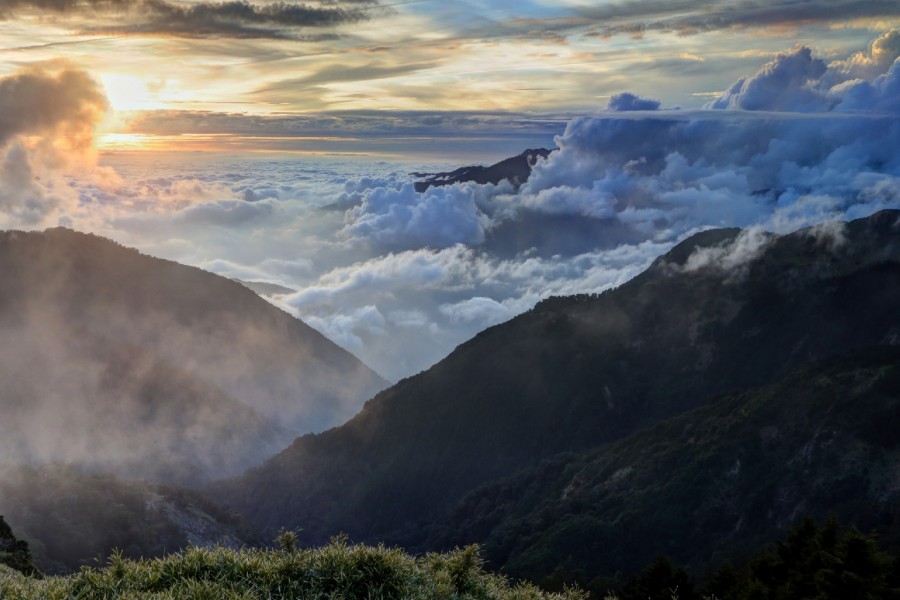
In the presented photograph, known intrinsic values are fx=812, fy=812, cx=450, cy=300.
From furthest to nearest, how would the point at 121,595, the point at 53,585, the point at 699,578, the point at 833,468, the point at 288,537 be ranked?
the point at 833,468, the point at 699,578, the point at 288,537, the point at 53,585, the point at 121,595

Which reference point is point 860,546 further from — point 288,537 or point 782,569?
A: point 288,537

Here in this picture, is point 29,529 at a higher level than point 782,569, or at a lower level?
lower

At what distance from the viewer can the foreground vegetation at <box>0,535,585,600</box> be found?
→ 20.9 metres

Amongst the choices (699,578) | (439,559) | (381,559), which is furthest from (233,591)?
(699,578)

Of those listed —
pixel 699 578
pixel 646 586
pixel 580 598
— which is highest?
pixel 580 598

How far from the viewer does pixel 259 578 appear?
2212 centimetres

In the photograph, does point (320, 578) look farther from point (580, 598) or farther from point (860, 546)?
point (860, 546)

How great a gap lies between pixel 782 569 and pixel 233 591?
56544 mm

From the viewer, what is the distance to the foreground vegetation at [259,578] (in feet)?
68.6

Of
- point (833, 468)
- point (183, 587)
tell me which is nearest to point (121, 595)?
point (183, 587)

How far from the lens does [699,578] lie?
488ft

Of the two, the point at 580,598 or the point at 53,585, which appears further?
the point at 580,598

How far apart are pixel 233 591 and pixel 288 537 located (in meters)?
4.59

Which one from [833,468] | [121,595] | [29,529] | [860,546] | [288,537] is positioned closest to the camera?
[121,595]
